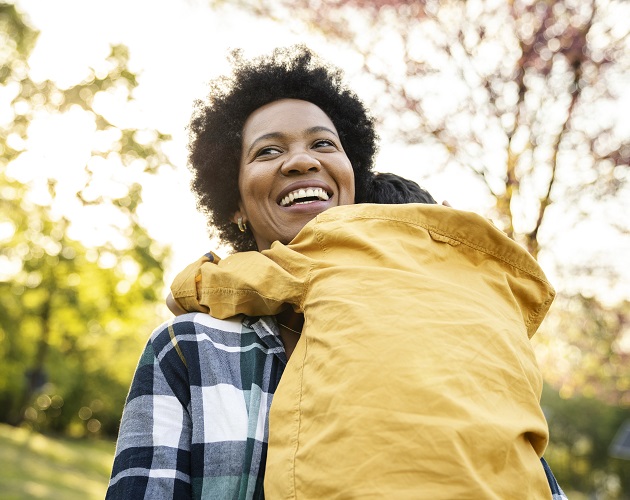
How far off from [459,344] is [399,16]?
167 inches

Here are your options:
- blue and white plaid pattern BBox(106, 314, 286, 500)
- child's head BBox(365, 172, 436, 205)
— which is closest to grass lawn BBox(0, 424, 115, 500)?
child's head BBox(365, 172, 436, 205)

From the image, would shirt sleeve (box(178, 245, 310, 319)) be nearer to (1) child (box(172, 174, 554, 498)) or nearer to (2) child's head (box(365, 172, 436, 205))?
(1) child (box(172, 174, 554, 498))

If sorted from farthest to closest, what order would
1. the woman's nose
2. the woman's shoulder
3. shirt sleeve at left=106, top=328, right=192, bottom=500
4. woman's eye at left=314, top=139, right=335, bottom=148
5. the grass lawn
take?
the grass lawn, woman's eye at left=314, top=139, right=335, bottom=148, the woman's nose, the woman's shoulder, shirt sleeve at left=106, top=328, right=192, bottom=500

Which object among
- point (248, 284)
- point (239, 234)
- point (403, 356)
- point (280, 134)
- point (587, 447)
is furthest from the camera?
point (587, 447)

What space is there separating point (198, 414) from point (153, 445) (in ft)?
0.36

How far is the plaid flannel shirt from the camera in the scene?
4.72 feet

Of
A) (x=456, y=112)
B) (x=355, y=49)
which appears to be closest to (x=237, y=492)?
(x=456, y=112)

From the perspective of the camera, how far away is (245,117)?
2.25 metres

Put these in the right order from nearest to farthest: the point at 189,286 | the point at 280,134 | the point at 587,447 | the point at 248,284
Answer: the point at 248,284 < the point at 189,286 < the point at 280,134 < the point at 587,447

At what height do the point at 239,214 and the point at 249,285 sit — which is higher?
the point at 239,214

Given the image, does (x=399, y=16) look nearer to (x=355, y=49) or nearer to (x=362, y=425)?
(x=355, y=49)

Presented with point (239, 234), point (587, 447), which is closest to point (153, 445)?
point (239, 234)

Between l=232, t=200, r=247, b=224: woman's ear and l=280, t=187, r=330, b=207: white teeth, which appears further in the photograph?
l=232, t=200, r=247, b=224: woman's ear

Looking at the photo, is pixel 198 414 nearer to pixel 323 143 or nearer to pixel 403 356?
pixel 403 356
